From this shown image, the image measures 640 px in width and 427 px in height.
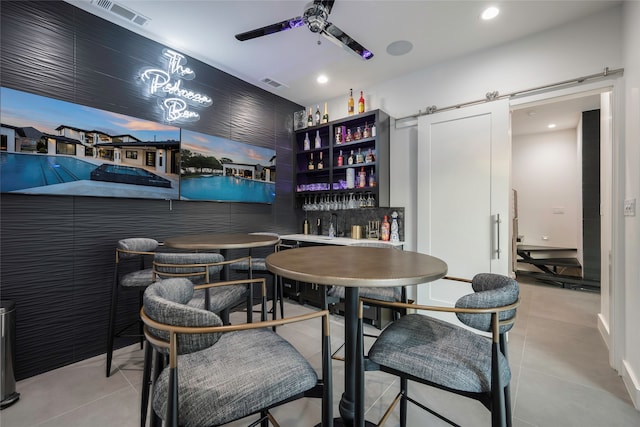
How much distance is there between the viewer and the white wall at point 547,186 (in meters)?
5.70

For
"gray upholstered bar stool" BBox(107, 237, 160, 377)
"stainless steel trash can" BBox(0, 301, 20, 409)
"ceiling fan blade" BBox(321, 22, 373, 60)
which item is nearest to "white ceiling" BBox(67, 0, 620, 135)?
"ceiling fan blade" BBox(321, 22, 373, 60)

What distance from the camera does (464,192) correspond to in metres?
2.89

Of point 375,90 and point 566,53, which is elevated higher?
point 375,90

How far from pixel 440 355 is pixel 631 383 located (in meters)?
1.91

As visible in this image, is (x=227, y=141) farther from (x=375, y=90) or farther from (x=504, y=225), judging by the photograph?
(x=504, y=225)

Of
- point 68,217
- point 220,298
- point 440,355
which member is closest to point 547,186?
point 440,355

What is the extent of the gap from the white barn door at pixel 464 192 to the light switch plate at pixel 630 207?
2.52ft

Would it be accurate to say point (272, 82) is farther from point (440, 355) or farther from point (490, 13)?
point (440, 355)

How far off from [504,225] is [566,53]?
164cm

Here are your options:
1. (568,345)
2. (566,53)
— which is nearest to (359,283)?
(568,345)

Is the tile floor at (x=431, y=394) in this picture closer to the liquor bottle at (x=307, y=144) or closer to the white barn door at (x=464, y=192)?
the white barn door at (x=464, y=192)

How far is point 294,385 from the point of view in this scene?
95cm

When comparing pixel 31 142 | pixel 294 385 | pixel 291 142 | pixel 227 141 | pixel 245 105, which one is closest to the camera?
pixel 294 385

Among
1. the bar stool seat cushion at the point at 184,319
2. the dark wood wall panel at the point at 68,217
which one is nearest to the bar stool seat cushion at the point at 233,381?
the bar stool seat cushion at the point at 184,319
